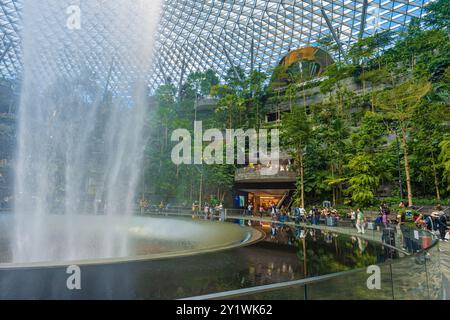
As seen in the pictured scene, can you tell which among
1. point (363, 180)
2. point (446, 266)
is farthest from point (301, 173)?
point (446, 266)

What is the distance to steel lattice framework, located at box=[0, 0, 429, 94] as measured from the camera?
4247 centimetres

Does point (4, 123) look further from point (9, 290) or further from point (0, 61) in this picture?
point (9, 290)

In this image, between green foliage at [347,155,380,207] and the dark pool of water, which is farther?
green foliage at [347,155,380,207]

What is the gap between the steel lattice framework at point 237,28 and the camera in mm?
42469

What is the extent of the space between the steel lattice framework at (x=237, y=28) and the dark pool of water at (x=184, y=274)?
36.3 meters

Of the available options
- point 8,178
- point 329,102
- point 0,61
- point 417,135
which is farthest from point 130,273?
point 0,61

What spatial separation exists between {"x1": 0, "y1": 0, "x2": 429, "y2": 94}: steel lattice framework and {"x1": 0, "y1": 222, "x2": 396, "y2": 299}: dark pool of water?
119 ft

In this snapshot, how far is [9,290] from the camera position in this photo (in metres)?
5.86

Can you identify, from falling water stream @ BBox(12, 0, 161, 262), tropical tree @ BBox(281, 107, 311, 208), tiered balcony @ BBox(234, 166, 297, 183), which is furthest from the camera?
tiered balcony @ BBox(234, 166, 297, 183)

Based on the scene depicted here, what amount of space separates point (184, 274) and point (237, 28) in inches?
2196

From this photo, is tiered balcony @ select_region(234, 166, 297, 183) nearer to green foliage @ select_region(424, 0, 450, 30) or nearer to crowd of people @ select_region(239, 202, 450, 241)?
crowd of people @ select_region(239, 202, 450, 241)

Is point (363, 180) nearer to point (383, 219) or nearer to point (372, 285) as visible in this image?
point (383, 219)

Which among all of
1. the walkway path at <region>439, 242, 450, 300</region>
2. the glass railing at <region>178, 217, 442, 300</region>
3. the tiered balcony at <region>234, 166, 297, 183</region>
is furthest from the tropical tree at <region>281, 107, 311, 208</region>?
the glass railing at <region>178, 217, 442, 300</region>

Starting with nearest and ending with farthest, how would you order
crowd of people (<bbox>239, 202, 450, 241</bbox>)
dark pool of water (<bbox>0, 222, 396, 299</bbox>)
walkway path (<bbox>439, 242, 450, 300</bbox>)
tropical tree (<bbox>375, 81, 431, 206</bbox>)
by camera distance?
walkway path (<bbox>439, 242, 450, 300</bbox>) → dark pool of water (<bbox>0, 222, 396, 299</bbox>) → crowd of people (<bbox>239, 202, 450, 241</bbox>) → tropical tree (<bbox>375, 81, 431, 206</bbox>)
